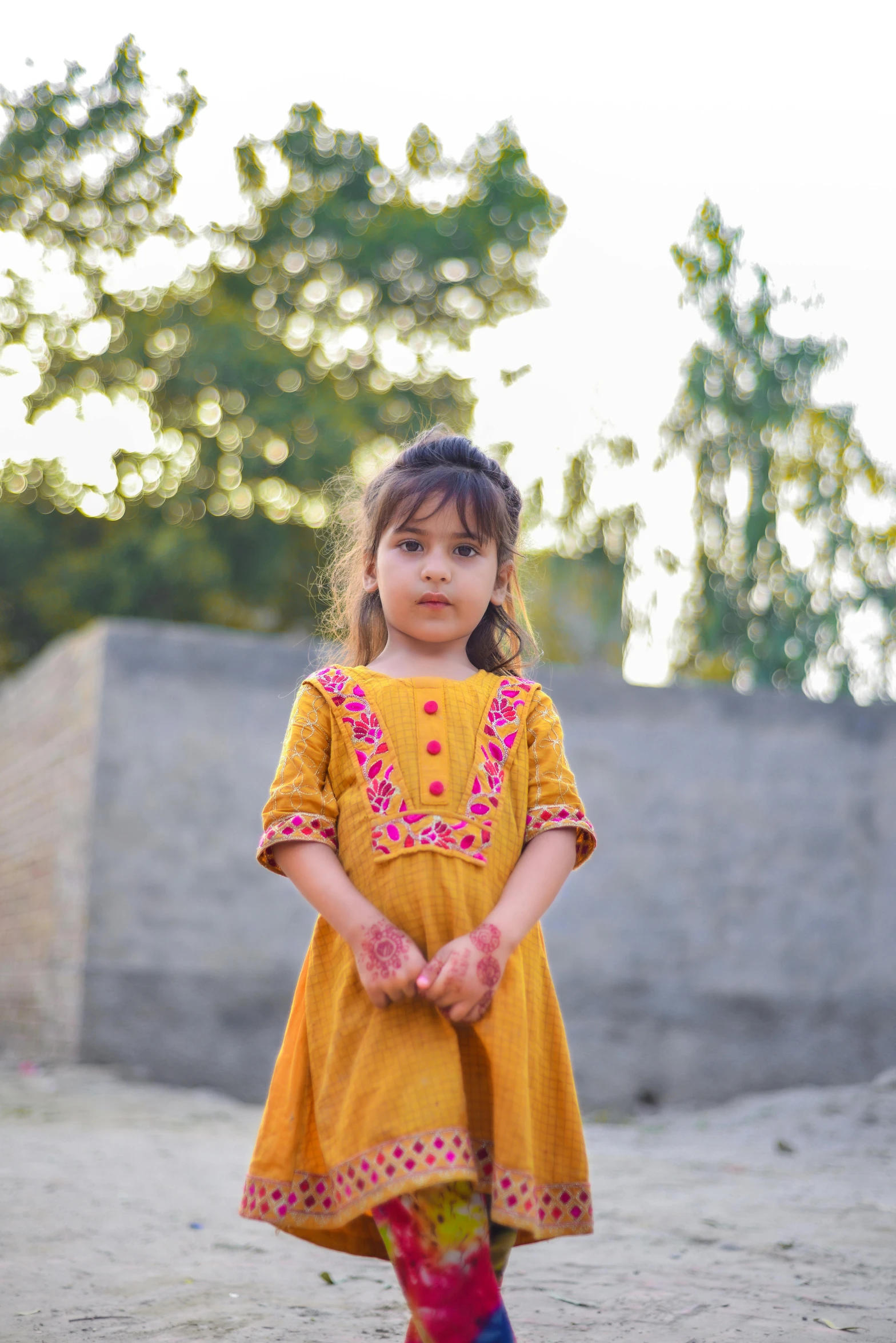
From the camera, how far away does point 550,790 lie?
2039mm

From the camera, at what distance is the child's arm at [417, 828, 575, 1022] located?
5.67 ft

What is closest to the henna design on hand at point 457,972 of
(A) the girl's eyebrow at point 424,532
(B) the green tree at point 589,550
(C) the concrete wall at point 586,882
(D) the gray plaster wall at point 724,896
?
(A) the girl's eyebrow at point 424,532

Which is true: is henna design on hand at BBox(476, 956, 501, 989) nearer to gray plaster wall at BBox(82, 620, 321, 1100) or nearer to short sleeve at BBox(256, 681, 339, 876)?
short sleeve at BBox(256, 681, 339, 876)

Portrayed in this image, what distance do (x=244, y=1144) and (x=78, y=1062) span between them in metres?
1.79

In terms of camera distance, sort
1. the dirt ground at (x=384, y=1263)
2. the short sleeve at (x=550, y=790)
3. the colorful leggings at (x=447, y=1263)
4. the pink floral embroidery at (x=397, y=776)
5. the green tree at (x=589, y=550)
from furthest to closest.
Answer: the green tree at (x=589, y=550), the dirt ground at (x=384, y=1263), the short sleeve at (x=550, y=790), the pink floral embroidery at (x=397, y=776), the colorful leggings at (x=447, y=1263)

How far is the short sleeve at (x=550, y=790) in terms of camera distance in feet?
6.58

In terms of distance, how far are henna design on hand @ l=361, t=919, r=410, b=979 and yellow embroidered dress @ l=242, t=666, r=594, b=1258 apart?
2.8 inches

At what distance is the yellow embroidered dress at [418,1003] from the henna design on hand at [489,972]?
0.06 metres

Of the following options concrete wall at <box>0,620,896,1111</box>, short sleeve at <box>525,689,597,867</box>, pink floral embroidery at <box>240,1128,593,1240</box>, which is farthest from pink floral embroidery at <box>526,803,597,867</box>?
concrete wall at <box>0,620,896,1111</box>

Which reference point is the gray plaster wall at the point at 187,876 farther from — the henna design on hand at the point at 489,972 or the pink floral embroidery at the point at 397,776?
the henna design on hand at the point at 489,972

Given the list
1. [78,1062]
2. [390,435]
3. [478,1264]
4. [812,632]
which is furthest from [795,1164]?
[390,435]

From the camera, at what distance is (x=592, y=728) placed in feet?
25.3

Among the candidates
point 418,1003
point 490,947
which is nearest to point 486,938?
point 490,947

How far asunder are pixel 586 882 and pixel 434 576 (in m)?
5.72
